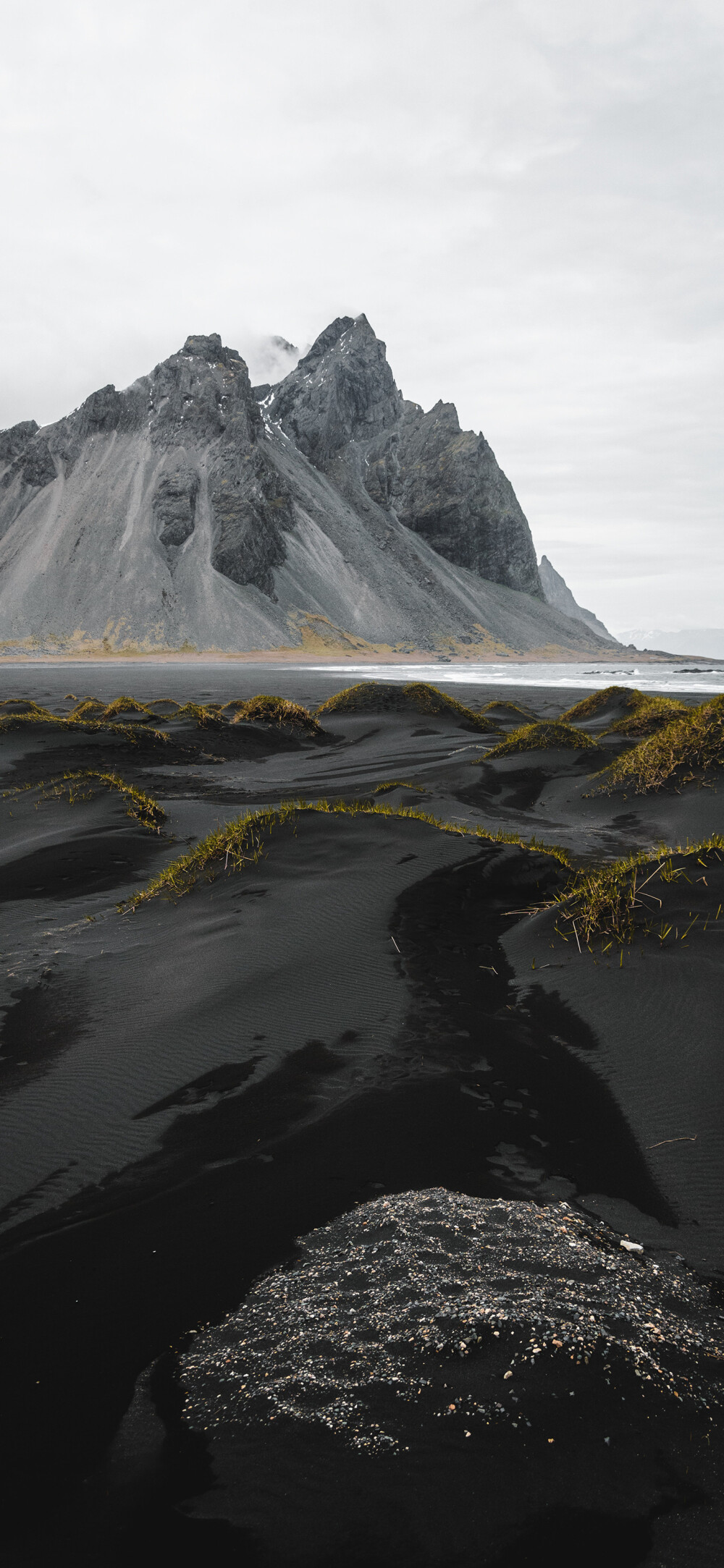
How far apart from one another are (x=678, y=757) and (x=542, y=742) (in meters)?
4.47

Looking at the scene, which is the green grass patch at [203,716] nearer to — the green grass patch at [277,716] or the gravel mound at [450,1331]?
the green grass patch at [277,716]

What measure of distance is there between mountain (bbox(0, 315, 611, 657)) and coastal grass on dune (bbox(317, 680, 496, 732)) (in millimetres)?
100302

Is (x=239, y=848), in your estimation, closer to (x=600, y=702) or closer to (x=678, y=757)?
(x=678, y=757)

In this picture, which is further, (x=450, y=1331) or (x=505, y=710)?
(x=505, y=710)

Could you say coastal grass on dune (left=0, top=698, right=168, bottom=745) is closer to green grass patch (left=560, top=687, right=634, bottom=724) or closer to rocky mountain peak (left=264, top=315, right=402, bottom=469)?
green grass patch (left=560, top=687, right=634, bottom=724)

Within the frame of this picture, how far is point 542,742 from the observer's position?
17.5m

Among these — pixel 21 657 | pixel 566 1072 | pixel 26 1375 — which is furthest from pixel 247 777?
pixel 21 657

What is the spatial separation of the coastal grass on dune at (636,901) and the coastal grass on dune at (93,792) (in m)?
6.83

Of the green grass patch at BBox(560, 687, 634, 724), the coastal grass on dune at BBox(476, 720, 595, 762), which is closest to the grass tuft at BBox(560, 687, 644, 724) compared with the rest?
the green grass patch at BBox(560, 687, 634, 724)

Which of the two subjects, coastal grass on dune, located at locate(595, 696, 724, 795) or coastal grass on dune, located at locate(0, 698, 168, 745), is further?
coastal grass on dune, located at locate(0, 698, 168, 745)

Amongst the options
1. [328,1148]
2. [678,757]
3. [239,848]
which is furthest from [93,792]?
[678,757]

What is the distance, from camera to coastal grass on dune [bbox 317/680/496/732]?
25250 mm

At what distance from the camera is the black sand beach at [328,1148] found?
235cm

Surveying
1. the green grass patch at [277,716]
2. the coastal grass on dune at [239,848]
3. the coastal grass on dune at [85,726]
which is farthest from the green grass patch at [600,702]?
the coastal grass on dune at [239,848]
